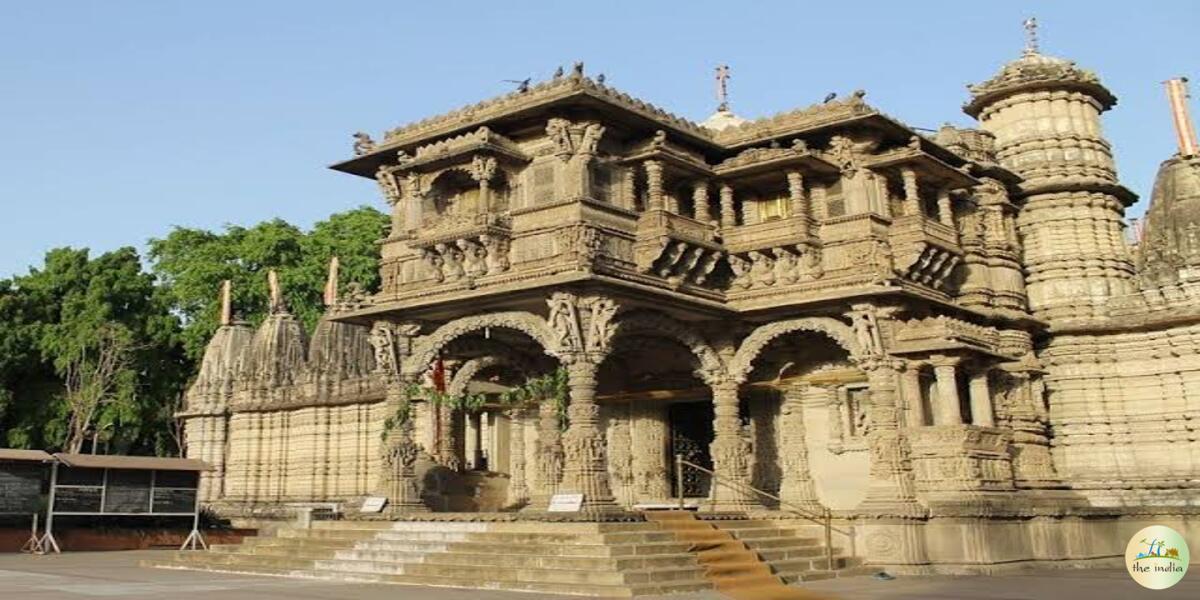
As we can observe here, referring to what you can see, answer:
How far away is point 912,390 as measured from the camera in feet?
69.9

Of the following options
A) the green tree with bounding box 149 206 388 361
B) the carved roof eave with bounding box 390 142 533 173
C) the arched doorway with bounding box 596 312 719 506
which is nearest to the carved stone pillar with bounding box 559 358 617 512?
the carved roof eave with bounding box 390 142 533 173

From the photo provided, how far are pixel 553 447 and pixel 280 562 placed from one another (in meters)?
5.95

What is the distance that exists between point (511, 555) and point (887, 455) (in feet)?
25.2

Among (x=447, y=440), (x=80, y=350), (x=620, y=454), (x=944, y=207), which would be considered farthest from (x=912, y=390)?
(x=80, y=350)

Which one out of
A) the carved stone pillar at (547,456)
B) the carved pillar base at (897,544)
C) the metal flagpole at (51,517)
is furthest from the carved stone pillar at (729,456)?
the metal flagpole at (51,517)

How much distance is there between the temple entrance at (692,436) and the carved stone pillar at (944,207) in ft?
22.3

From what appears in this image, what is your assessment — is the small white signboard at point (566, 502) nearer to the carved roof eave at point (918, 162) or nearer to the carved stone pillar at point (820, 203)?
the carved stone pillar at point (820, 203)

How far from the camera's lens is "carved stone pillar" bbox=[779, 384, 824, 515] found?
2345 centimetres

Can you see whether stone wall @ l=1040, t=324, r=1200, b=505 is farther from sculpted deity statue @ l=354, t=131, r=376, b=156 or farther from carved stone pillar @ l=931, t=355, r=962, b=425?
sculpted deity statue @ l=354, t=131, r=376, b=156

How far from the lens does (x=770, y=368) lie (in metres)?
24.5

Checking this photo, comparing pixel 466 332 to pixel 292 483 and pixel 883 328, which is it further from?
pixel 292 483

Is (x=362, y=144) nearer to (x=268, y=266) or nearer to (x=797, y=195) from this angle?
(x=797, y=195)

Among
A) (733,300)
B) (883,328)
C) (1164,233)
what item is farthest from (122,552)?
(1164,233)

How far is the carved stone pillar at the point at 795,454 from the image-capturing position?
23.5 m
